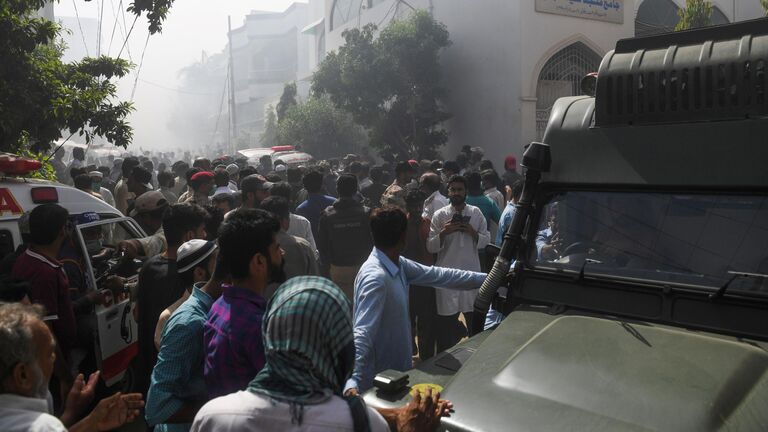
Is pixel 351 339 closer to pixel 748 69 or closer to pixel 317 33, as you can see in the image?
pixel 748 69

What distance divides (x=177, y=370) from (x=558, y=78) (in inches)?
703

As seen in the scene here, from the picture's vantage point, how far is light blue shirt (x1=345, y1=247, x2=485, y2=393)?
3096mm

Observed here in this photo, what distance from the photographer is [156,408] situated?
7.54ft

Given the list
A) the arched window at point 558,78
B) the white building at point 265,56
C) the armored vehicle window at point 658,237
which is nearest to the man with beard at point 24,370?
the armored vehicle window at point 658,237

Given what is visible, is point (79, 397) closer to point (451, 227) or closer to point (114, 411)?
point (114, 411)

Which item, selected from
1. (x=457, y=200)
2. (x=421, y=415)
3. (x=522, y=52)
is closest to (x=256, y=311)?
(x=421, y=415)

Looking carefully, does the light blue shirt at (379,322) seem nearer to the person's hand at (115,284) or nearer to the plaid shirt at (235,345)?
the plaid shirt at (235,345)

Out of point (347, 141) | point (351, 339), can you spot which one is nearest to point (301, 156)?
point (347, 141)

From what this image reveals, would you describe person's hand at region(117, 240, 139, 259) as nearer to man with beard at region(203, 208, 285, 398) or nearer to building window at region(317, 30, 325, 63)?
man with beard at region(203, 208, 285, 398)

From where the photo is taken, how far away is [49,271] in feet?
11.8

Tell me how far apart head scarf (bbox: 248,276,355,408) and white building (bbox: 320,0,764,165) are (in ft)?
56.3

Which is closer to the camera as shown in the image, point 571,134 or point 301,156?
point 571,134

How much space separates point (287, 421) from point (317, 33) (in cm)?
3738

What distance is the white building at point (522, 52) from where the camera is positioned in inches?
703
